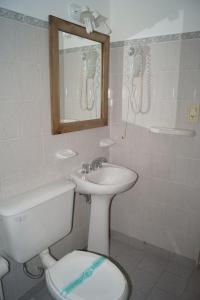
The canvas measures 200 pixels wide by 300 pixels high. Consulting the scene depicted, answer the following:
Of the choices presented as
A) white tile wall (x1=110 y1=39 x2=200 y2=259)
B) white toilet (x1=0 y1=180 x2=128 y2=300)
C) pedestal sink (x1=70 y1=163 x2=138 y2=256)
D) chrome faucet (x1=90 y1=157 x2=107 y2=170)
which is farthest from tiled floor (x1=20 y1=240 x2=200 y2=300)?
chrome faucet (x1=90 y1=157 x2=107 y2=170)

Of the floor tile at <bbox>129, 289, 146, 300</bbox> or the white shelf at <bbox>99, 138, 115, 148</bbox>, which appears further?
the white shelf at <bbox>99, 138, 115, 148</bbox>

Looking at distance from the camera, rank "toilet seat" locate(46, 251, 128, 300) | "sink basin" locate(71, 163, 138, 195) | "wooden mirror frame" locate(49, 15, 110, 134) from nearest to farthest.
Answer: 1. "toilet seat" locate(46, 251, 128, 300)
2. "wooden mirror frame" locate(49, 15, 110, 134)
3. "sink basin" locate(71, 163, 138, 195)

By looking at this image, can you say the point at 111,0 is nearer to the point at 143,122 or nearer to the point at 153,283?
the point at 143,122

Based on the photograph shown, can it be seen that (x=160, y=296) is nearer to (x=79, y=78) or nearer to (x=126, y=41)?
(x=79, y=78)

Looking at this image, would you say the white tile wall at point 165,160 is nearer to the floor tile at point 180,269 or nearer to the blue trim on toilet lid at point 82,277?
the floor tile at point 180,269

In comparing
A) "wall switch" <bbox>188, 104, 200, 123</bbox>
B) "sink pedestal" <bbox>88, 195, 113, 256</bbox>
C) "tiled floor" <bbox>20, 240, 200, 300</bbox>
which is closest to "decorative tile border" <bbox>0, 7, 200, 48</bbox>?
"wall switch" <bbox>188, 104, 200, 123</bbox>

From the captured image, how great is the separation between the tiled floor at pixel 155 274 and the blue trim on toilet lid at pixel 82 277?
57 cm

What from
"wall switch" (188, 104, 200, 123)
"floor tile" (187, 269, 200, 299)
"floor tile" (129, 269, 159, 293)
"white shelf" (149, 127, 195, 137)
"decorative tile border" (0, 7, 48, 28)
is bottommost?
"floor tile" (129, 269, 159, 293)

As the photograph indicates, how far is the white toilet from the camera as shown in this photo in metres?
1.14

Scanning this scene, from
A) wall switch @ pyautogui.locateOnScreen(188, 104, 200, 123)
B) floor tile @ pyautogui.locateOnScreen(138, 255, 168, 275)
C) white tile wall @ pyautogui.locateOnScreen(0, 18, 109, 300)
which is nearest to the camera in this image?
white tile wall @ pyautogui.locateOnScreen(0, 18, 109, 300)

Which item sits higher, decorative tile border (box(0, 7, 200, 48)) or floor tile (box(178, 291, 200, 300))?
decorative tile border (box(0, 7, 200, 48))

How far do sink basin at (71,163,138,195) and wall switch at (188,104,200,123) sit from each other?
586mm

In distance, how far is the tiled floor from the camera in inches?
64.3

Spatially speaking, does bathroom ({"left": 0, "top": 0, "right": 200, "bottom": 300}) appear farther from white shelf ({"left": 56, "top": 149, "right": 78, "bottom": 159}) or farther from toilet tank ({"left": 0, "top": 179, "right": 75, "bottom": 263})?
toilet tank ({"left": 0, "top": 179, "right": 75, "bottom": 263})
